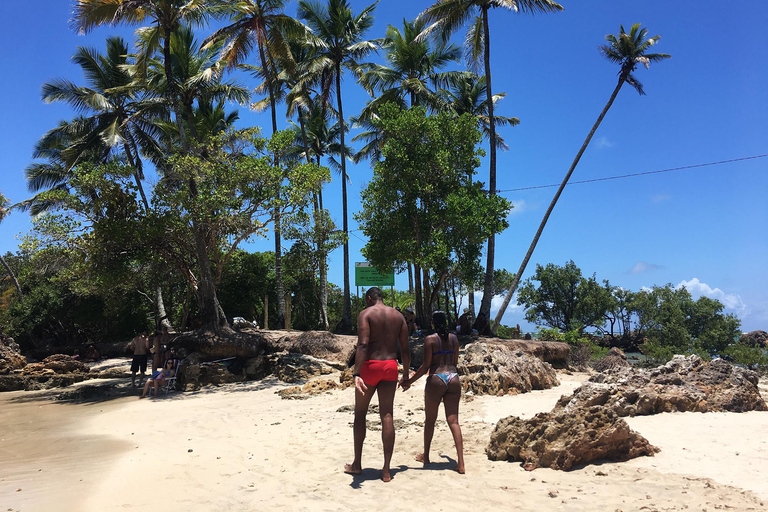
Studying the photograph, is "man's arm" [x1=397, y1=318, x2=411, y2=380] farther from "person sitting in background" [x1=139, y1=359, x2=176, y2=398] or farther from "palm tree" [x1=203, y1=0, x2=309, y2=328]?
"palm tree" [x1=203, y1=0, x2=309, y2=328]

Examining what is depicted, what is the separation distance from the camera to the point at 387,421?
15.9 ft

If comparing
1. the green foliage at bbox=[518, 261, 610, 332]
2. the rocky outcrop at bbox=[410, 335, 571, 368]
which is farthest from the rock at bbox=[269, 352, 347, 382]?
the green foliage at bbox=[518, 261, 610, 332]

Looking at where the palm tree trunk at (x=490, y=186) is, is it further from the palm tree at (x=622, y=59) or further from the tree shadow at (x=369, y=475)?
the tree shadow at (x=369, y=475)

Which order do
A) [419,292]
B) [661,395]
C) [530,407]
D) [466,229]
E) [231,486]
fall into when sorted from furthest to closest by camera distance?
[419,292]
[466,229]
[530,407]
[661,395]
[231,486]

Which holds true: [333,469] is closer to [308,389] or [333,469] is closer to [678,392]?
[678,392]

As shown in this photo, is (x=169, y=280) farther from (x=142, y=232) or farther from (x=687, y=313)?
(x=687, y=313)

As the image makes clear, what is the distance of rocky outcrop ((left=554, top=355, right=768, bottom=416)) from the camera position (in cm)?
665

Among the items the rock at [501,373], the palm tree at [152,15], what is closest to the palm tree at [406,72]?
the palm tree at [152,15]

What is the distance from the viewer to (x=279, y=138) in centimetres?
1464

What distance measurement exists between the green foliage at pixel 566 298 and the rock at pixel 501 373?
28.2m

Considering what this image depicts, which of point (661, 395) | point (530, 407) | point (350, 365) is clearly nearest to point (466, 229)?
point (350, 365)

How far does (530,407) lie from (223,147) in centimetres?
1141

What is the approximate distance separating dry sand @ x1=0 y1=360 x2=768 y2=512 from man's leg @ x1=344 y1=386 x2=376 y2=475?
0.11m

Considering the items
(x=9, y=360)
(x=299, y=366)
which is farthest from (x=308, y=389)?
(x=9, y=360)
